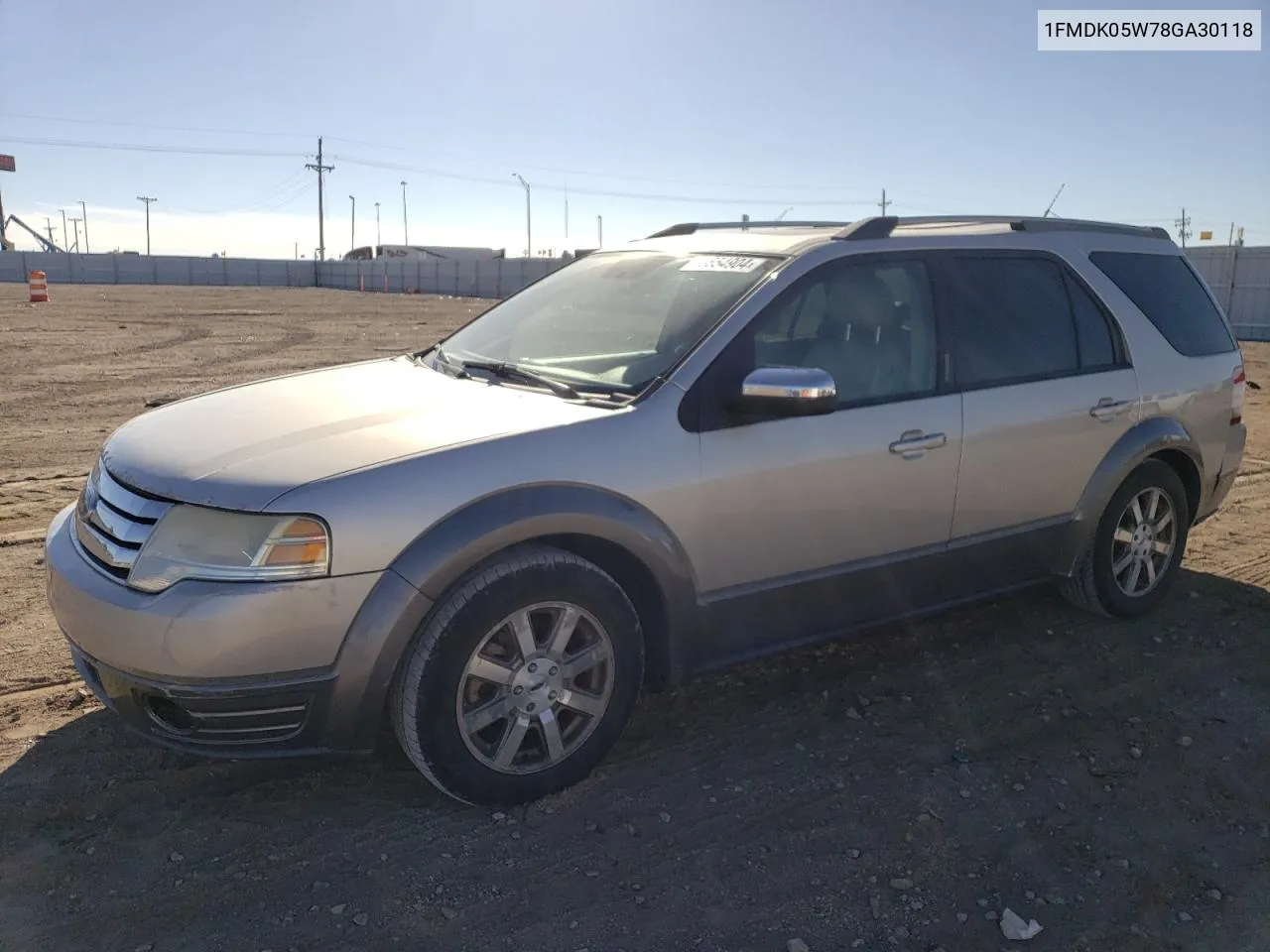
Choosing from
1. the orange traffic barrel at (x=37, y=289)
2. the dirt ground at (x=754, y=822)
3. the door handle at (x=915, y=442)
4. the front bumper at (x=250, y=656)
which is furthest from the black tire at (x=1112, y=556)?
the orange traffic barrel at (x=37, y=289)

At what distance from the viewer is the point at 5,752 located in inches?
140

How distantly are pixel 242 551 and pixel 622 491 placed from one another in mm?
1166

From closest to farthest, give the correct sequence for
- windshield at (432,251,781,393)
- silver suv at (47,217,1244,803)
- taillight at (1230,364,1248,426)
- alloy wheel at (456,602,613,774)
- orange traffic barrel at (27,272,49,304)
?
silver suv at (47,217,1244,803) → alloy wheel at (456,602,613,774) → windshield at (432,251,781,393) → taillight at (1230,364,1248,426) → orange traffic barrel at (27,272,49,304)

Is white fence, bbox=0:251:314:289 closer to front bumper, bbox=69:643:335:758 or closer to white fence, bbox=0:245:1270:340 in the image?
white fence, bbox=0:245:1270:340

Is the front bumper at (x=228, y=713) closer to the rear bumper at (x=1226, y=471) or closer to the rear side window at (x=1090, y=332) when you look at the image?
the rear side window at (x=1090, y=332)

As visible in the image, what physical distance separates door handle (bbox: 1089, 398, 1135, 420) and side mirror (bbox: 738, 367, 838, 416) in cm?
190

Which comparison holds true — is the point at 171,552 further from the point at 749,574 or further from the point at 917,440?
the point at 917,440

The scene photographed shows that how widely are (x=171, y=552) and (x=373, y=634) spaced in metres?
0.61

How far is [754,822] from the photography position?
3.34 metres

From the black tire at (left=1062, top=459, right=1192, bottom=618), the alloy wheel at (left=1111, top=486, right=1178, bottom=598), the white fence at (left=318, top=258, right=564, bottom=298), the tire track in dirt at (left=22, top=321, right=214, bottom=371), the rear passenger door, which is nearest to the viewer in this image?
the rear passenger door

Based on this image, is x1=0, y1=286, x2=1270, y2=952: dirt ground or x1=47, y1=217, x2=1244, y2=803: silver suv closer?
x1=0, y1=286, x2=1270, y2=952: dirt ground

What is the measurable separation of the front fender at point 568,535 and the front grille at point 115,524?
771mm

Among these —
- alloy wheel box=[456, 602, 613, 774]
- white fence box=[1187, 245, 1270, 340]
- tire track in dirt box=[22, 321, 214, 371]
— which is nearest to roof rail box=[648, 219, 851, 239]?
alloy wheel box=[456, 602, 613, 774]

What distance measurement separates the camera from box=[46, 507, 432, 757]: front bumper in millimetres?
2846
